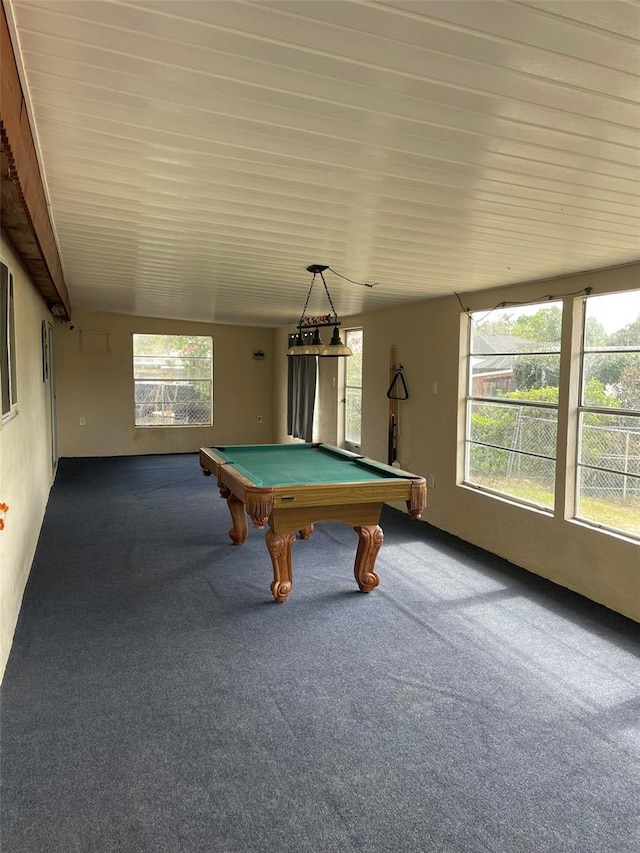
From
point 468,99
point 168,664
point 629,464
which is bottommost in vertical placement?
point 168,664

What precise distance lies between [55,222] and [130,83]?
1.86 meters

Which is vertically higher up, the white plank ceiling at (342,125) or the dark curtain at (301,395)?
the white plank ceiling at (342,125)

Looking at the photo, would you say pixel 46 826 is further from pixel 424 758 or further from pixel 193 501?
pixel 193 501

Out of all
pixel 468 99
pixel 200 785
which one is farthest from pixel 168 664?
pixel 468 99

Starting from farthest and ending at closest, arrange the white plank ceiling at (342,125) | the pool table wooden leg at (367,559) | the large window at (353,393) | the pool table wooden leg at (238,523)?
the large window at (353,393) < the pool table wooden leg at (238,523) < the pool table wooden leg at (367,559) < the white plank ceiling at (342,125)

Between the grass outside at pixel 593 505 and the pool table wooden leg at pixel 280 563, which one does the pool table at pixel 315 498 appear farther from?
the grass outside at pixel 593 505

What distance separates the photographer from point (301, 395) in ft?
28.6

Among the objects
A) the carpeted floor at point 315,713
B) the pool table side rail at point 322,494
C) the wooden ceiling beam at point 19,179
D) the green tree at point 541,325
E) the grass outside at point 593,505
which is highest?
the wooden ceiling beam at point 19,179

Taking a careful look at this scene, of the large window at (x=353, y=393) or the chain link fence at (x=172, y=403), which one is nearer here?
the large window at (x=353, y=393)

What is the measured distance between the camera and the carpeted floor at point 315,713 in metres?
1.88

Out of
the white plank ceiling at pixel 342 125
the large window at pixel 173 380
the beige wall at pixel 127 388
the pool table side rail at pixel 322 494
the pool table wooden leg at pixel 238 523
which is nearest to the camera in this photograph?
the white plank ceiling at pixel 342 125

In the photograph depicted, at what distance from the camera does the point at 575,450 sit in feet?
13.4

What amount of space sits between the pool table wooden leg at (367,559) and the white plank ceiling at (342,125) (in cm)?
182

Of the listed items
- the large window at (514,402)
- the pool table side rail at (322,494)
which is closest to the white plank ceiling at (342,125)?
the large window at (514,402)
